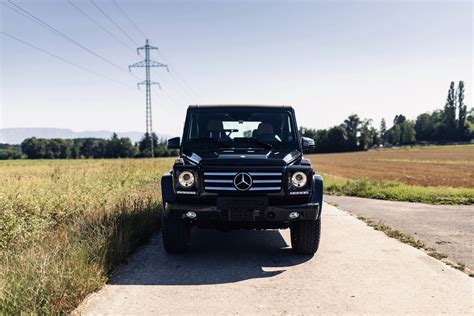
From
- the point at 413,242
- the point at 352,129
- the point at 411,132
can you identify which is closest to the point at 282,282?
the point at 413,242

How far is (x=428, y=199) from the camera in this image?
11555 mm

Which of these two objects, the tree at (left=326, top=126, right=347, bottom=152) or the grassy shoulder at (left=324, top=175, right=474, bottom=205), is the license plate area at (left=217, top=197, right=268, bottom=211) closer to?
the grassy shoulder at (left=324, top=175, right=474, bottom=205)

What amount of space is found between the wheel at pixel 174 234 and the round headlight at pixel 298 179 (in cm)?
154

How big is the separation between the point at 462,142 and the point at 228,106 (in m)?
120

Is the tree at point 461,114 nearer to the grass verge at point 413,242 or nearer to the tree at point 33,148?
the tree at point 33,148

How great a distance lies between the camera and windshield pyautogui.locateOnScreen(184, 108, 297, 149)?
5.84 meters

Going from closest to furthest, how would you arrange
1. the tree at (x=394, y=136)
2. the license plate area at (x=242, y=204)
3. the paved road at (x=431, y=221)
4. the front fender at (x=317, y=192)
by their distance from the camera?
the license plate area at (x=242, y=204)
the front fender at (x=317, y=192)
the paved road at (x=431, y=221)
the tree at (x=394, y=136)

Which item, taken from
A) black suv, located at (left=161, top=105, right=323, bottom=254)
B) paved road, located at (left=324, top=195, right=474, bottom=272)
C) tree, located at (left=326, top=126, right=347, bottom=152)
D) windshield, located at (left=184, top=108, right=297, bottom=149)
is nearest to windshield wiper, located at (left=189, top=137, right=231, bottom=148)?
windshield, located at (left=184, top=108, right=297, bottom=149)

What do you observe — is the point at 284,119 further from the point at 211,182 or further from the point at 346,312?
the point at 346,312

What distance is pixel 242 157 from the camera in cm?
483

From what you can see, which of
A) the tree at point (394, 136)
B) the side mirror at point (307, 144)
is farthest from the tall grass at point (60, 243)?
the tree at point (394, 136)

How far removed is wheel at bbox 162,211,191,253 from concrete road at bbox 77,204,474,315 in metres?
0.15

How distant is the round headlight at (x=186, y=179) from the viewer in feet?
15.6

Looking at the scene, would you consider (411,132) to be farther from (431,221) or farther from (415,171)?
(431,221)
